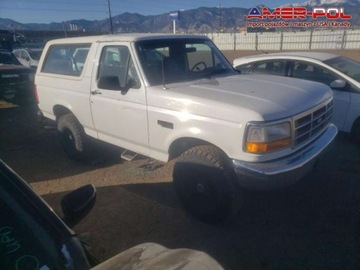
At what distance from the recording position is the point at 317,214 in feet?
12.1

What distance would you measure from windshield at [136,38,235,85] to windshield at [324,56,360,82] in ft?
7.80

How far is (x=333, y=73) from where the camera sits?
5.73 metres

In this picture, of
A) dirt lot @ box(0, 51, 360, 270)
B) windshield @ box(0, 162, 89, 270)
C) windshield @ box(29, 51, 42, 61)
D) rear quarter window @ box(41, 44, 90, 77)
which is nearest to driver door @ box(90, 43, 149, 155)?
rear quarter window @ box(41, 44, 90, 77)

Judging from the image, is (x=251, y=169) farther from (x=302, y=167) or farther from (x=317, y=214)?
(x=317, y=214)

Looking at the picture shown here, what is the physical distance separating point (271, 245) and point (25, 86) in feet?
30.1

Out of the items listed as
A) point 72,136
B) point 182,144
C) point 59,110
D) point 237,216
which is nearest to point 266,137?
point 182,144

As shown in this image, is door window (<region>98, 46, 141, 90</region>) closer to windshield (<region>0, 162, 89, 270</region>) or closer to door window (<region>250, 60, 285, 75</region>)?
windshield (<region>0, 162, 89, 270</region>)

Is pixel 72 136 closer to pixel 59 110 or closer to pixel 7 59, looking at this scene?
pixel 59 110

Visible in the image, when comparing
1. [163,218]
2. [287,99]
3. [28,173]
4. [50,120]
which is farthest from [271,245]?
[50,120]

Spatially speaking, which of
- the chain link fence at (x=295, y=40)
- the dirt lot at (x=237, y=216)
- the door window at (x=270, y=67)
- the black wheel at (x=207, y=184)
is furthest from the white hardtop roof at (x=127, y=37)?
the chain link fence at (x=295, y=40)

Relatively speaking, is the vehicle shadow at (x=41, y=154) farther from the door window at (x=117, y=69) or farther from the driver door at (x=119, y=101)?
the door window at (x=117, y=69)

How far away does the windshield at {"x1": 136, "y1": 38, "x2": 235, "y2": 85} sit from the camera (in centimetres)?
399

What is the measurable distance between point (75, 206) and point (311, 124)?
2.68 meters

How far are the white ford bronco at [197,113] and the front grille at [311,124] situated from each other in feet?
0.04
